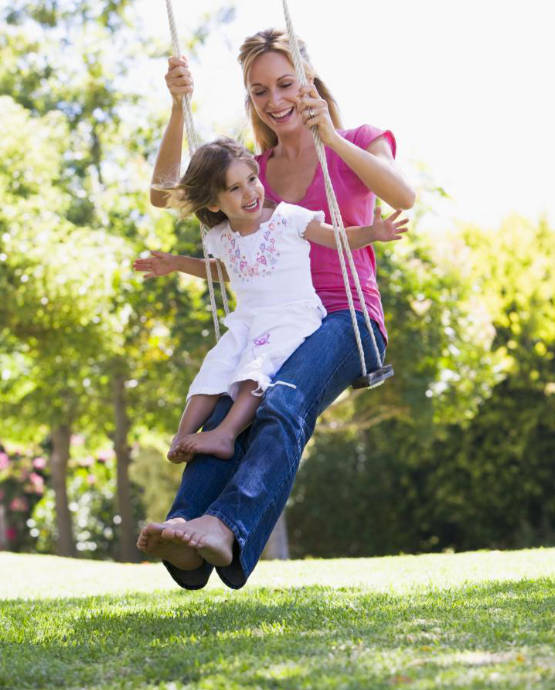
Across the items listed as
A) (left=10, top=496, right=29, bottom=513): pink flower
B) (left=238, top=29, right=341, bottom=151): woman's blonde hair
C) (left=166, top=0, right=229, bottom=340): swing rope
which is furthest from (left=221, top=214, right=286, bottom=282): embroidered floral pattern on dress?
(left=10, top=496, right=29, bottom=513): pink flower

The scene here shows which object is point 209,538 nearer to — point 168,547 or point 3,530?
point 168,547

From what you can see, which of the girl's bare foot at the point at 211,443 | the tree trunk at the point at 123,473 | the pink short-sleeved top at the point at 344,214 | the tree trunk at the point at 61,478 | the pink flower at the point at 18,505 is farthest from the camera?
the pink flower at the point at 18,505

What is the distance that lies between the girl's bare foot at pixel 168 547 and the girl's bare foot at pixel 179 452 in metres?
0.27

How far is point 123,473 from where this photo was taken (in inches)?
452

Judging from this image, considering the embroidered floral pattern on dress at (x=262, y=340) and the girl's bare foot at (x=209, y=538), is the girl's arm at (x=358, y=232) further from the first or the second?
the girl's bare foot at (x=209, y=538)

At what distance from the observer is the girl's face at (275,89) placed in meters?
3.59

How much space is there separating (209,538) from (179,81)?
1.75 metres

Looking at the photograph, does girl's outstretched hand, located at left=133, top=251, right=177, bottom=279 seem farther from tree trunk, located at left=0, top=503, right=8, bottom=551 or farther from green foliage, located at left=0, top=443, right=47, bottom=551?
tree trunk, located at left=0, top=503, right=8, bottom=551

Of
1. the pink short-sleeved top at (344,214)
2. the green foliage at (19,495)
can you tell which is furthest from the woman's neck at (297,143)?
the green foliage at (19,495)

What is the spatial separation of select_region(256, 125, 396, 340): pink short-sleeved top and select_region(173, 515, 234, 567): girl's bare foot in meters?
0.95

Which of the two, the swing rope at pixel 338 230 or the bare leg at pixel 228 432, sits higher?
the swing rope at pixel 338 230

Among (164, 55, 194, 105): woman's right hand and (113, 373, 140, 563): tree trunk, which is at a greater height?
(164, 55, 194, 105): woman's right hand

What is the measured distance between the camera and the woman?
2.76m

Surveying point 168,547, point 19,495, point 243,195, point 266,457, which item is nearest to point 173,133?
point 243,195
